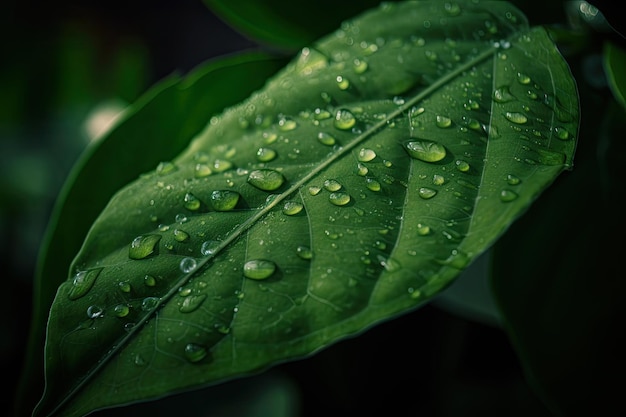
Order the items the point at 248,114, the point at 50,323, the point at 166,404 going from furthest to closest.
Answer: the point at 166,404 < the point at 248,114 < the point at 50,323

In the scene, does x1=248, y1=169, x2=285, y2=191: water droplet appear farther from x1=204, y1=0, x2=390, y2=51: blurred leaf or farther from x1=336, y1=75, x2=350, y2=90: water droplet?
x1=204, y1=0, x2=390, y2=51: blurred leaf

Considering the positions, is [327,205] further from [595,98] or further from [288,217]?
[595,98]

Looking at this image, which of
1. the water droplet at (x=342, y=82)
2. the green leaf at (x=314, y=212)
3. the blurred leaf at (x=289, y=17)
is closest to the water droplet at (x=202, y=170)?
the green leaf at (x=314, y=212)

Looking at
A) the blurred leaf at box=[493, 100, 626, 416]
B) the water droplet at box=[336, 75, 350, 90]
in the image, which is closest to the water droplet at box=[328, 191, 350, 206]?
the water droplet at box=[336, 75, 350, 90]

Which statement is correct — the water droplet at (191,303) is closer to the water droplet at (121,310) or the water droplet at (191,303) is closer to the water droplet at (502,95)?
the water droplet at (121,310)

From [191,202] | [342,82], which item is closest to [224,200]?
[191,202]

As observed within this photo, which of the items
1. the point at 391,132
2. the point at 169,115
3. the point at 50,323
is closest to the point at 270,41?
the point at 169,115

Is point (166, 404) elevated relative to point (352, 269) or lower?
lower
